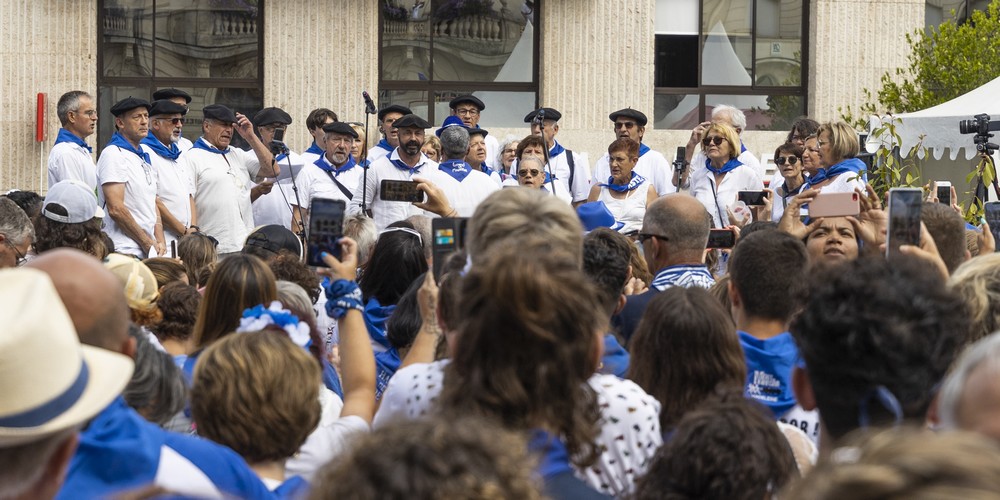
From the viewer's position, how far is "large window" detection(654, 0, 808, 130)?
1675cm

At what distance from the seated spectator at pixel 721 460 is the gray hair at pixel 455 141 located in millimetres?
7556

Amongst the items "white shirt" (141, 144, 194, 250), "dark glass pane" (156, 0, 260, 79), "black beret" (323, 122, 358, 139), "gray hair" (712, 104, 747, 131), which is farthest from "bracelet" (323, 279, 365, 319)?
"dark glass pane" (156, 0, 260, 79)

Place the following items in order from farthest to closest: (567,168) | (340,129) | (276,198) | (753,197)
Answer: (567,168) < (276,198) < (340,129) < (753,197)

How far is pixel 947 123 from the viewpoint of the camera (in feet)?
41.2

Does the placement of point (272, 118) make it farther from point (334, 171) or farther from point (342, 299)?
point (342, 299)

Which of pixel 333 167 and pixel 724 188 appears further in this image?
pixel 333 167

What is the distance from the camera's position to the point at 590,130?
51.8 feet

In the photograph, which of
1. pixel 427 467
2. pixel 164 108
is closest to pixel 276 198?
pixel 164 108

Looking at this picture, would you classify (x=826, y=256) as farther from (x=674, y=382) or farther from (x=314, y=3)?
(x=314, y=3)

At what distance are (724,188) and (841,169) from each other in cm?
173

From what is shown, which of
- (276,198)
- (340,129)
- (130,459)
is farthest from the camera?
(276,198)

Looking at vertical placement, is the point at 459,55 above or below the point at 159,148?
above

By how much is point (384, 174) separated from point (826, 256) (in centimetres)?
556

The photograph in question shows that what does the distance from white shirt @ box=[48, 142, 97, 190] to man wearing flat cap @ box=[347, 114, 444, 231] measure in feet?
7.03
